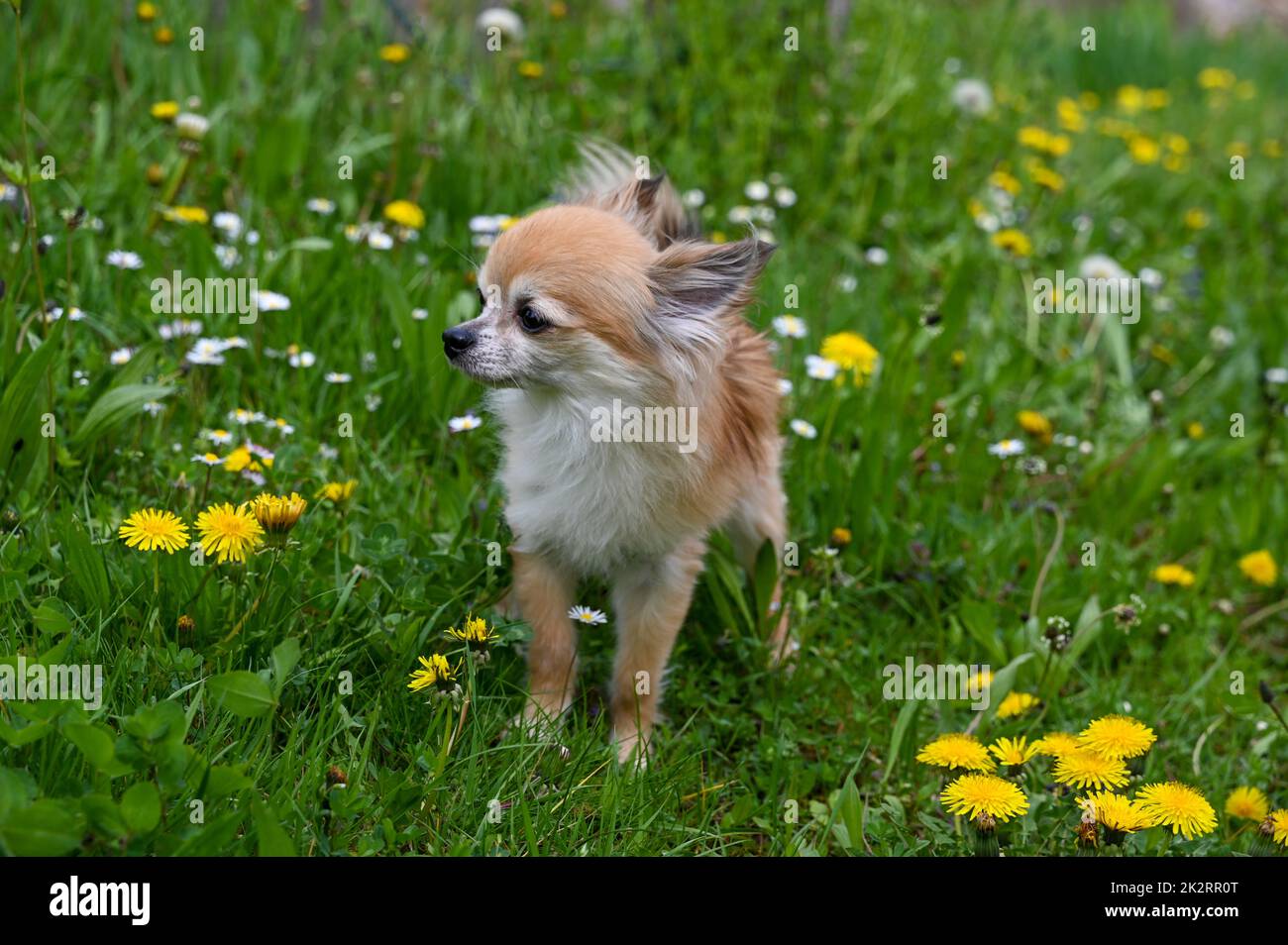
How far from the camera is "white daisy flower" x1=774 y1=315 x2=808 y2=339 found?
3967mm

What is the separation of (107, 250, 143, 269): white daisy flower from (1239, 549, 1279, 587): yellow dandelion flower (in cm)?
336

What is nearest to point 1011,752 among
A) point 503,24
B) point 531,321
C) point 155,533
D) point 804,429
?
point 531,321

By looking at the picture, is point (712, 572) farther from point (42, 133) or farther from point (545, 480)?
point (42, 133)

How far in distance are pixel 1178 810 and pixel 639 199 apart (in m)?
1.84

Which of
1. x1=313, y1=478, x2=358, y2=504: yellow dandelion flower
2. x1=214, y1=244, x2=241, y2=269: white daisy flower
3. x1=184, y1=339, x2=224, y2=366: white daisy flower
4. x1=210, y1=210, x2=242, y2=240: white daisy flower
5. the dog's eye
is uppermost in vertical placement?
x1=210, y1=210, x2=242, y2=240: white daisy flower

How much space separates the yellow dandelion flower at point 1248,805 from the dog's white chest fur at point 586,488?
1.29 meters

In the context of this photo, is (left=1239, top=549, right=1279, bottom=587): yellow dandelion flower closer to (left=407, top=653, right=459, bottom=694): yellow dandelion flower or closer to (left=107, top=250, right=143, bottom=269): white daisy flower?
(left=407, top=653, right=459, bottom=694): yellow dandelion flower

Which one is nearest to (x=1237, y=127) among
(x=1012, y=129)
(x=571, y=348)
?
(x=1012, y=129)

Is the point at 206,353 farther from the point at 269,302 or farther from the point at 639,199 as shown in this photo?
the point at 639,199

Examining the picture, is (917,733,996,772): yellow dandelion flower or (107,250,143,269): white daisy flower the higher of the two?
(107,250,143,269): white daisy flower

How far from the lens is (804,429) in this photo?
3.74m

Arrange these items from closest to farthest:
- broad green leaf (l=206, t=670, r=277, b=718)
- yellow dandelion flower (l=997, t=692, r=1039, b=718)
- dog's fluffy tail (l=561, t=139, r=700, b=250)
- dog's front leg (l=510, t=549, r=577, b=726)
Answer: broad green leaf (l=206, t=670, r=277, b=718) → dog's front leg (l=510, t=549, r=577, b=726) → yellow dandelion flower (l=997, t=692, r=1039, b=718) → dog's fluffy tail (l=561, t=139, r=700, b=250)

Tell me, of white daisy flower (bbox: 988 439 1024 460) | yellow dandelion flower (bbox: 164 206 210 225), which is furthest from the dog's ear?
yellow dandelion flower (bbox: 164 206 210 225)

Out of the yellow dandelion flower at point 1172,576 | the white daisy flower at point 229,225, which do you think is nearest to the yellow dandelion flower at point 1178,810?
the yellow dandelion flower at point 1172,576
